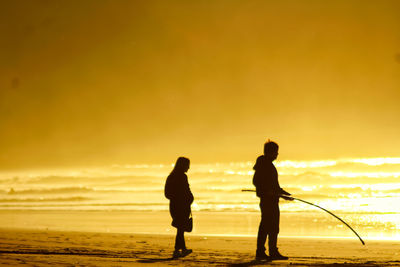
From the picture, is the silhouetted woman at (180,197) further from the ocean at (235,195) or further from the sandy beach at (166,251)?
the ocean at (235,195)

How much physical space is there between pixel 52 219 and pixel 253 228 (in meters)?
8.28

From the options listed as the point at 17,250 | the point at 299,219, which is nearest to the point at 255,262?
the point at 17,250

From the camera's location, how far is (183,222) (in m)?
10.9

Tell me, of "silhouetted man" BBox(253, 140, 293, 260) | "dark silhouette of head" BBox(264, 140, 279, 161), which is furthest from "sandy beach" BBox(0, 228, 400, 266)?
"dark silhouette of head" BBox(264, 140, 279, 161)

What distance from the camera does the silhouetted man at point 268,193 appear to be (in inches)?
383

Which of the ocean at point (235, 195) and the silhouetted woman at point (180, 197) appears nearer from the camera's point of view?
the silhouetted woman at point (180, 197)

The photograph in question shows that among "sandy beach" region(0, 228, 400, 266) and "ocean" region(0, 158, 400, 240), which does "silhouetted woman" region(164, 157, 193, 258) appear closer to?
"sandy beach" region(0, 228, 400, 266)

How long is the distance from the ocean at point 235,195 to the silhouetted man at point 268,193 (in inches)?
186

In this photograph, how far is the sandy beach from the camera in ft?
30.6

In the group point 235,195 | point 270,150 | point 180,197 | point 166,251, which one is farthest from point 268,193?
point 235,195

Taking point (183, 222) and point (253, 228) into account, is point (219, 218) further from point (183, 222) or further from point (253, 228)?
point (183, 222)

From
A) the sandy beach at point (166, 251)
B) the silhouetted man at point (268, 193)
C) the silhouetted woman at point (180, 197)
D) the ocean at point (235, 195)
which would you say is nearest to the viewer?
the sandy beach at point (166, 251)

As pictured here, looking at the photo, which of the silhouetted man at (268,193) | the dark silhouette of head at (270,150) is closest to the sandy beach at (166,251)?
the silhouetted man at (268,193)

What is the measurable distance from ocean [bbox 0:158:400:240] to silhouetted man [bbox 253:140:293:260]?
471 centimetres
